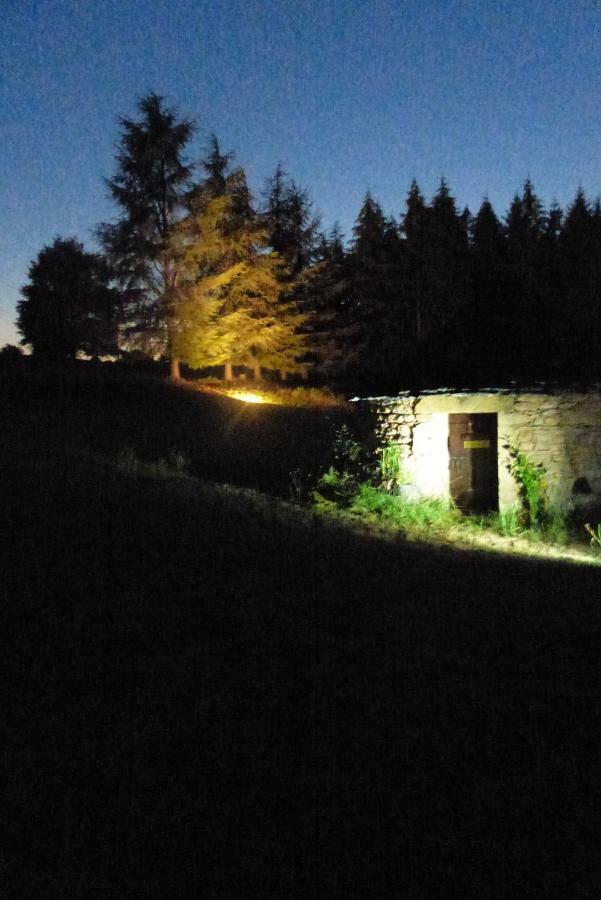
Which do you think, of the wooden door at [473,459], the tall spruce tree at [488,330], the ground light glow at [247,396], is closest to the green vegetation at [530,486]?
the tall spruce tree at [488,330]

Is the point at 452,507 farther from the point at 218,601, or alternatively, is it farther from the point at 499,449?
the point at 218,601

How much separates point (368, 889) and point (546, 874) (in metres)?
0.73

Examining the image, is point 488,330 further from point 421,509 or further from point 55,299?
point 55,299

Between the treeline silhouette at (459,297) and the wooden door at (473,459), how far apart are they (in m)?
1.32

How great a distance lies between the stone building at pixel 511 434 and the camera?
35.0 ft

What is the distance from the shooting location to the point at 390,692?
3715 millimetres

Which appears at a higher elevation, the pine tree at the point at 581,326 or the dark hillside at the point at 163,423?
the pine tree at the point at 581,326

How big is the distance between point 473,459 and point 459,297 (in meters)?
25.1

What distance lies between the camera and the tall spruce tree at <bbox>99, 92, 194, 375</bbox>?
84.5 ft

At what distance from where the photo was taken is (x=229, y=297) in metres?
28.0

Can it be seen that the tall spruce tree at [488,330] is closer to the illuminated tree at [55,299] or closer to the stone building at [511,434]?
the stone building at [511,434]

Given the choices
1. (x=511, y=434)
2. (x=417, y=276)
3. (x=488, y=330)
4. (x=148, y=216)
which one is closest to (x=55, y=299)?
(x=148, y=216)

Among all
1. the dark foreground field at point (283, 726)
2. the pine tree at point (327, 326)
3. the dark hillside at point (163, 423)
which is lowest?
the dark foreground field at point (283, 726)

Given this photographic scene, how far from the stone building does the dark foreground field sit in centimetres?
513
